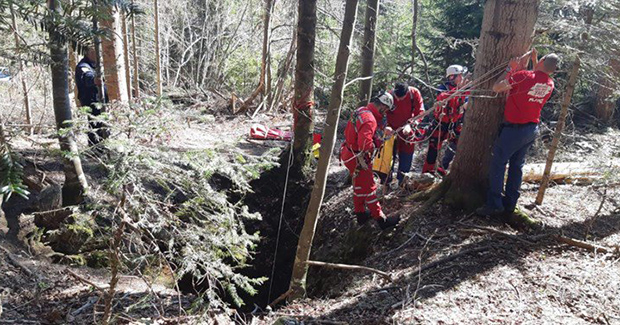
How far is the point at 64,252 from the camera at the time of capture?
5.34 meters

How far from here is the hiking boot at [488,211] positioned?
16.8 feet

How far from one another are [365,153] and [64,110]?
3617 mm

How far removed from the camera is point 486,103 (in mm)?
5113

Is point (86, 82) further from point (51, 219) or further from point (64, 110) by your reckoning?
point (51, 219)

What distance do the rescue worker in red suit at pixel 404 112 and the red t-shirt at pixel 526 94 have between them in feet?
5.91

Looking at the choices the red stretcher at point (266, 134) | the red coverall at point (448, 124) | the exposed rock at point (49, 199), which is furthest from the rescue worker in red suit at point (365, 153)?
the red stretcher at point (266, 134)

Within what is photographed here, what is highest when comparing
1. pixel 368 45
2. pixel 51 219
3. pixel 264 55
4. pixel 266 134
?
pixel 368 45

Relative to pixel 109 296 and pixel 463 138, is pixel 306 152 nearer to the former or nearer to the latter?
pixel 463 138

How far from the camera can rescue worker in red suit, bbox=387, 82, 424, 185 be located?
21.5 ft

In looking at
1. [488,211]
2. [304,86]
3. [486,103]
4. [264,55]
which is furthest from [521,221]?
[264,55]

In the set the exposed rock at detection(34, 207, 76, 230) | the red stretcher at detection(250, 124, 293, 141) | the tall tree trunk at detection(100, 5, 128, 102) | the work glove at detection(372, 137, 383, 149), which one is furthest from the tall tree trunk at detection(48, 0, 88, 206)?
the red stretcher at detection(250, 124, 293, 141)

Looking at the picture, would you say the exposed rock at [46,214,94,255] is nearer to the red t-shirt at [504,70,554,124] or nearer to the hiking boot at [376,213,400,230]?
the hiking boot at [376,213,400,230]

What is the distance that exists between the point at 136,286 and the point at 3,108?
1036 cm

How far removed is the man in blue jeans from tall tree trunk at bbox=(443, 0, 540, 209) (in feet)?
0.45
